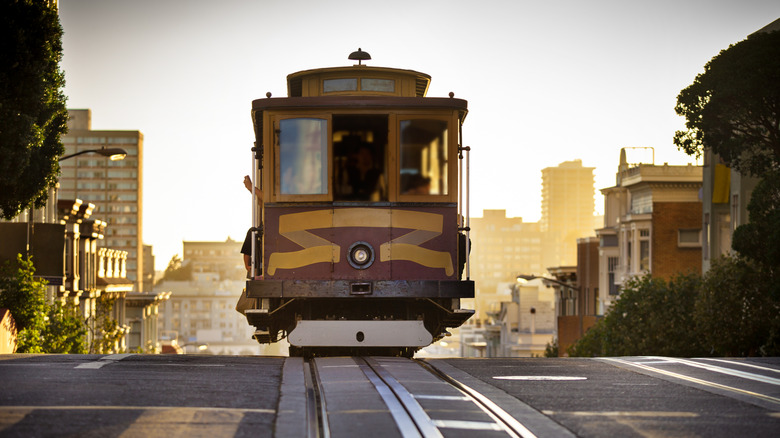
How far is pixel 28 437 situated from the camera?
7961 millimetres

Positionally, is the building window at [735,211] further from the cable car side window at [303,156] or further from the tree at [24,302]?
the cable car side window at [303,156]

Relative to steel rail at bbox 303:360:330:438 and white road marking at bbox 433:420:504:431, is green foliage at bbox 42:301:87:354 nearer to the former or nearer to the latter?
steel rail at bbox 303:360:330:438

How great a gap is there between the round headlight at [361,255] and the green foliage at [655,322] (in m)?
16.5

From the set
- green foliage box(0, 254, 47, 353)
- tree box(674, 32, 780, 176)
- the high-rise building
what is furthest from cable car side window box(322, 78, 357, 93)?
the high-rise building

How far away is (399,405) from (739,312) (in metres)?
19.2

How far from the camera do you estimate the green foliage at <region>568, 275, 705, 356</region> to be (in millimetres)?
33188

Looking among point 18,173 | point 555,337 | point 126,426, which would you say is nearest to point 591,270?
point 555,337

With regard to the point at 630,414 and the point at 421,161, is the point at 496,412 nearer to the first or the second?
the point at 630,414

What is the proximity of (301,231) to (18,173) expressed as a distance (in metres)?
6.59

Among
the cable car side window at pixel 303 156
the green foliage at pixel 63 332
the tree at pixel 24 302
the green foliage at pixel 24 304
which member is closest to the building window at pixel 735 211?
the green foliage at pixel 63 332

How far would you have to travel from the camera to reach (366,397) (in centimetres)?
1012

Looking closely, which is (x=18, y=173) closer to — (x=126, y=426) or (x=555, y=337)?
(x=126, y=426)

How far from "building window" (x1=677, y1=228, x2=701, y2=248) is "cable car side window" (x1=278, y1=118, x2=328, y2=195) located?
127 ft

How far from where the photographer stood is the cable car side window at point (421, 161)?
16500 millimetres
